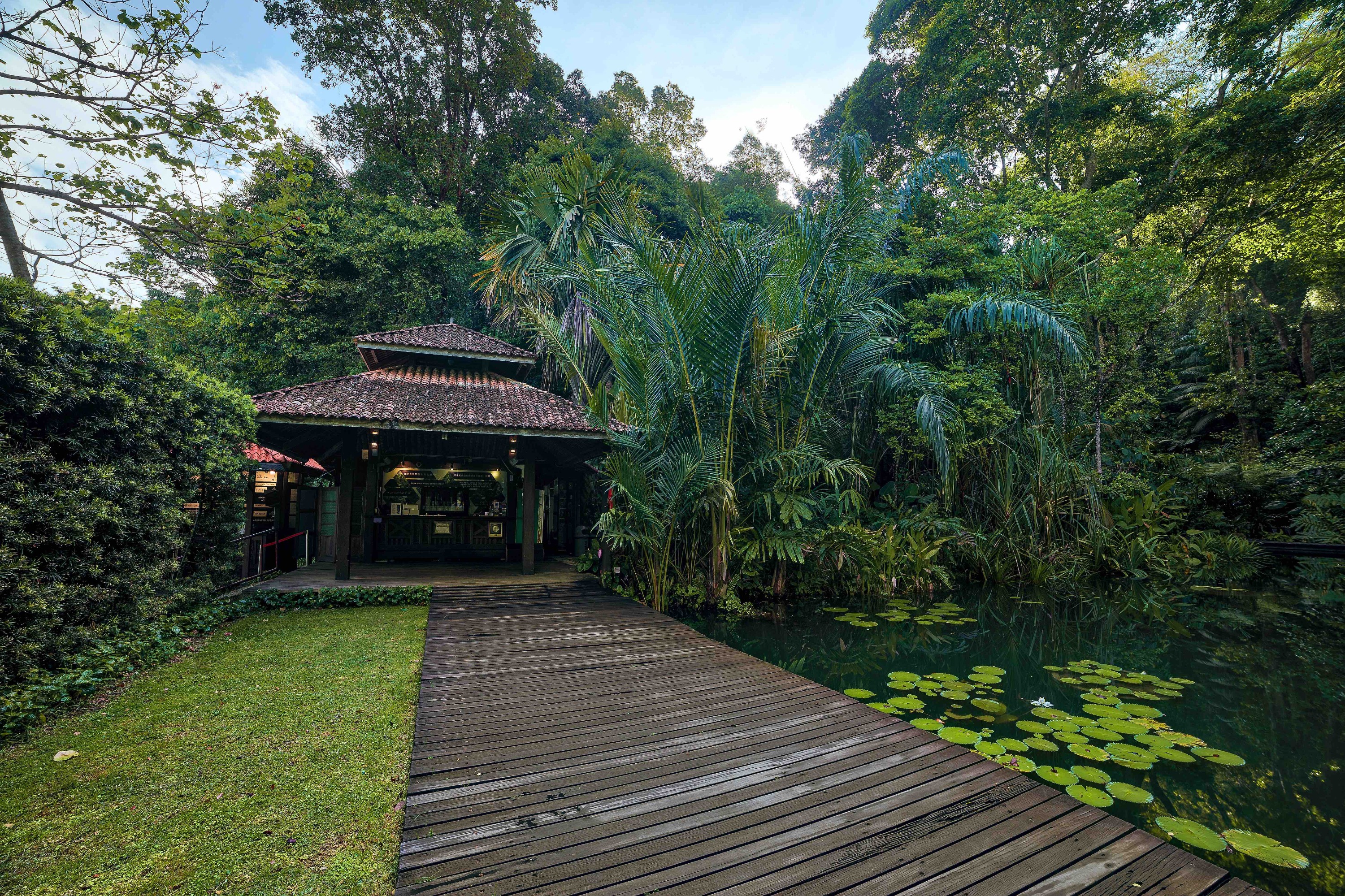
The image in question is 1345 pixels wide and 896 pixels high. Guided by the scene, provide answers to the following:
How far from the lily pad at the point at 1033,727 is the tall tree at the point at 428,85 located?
16629mm

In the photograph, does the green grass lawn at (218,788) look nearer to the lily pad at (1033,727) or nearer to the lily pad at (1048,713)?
the lily pad at (1033,727)

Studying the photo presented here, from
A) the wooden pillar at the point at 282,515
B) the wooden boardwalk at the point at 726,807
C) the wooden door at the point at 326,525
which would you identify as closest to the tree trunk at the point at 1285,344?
the wooden boardwalk at the point at 726,807

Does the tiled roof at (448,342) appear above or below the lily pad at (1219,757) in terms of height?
above

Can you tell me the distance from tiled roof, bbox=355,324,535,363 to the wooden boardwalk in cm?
660

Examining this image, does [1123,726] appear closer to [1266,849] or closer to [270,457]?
[1266,849]

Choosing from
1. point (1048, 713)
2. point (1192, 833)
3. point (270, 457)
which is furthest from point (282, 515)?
point (1192, 833)

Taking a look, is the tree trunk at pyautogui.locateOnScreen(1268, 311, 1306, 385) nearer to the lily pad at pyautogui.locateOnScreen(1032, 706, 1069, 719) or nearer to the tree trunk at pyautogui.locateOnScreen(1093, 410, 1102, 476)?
the tree trunk at pyautogui.locateOnScreen(1093, 410, 1102, 476)

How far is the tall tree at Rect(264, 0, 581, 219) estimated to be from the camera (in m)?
15.3

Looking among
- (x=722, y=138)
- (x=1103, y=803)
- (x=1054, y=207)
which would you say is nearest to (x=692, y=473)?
(x=1103, y=803)

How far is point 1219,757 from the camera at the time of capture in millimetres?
2969

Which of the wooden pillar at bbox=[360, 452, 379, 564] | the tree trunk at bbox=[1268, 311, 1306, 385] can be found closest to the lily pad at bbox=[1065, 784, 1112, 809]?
the wooden pillar at bbox=[360, 452, 379, 564]

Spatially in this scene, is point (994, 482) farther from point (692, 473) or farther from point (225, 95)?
point (225, 95)

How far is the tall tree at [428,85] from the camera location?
15.3m

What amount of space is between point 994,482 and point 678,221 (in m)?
11.2
